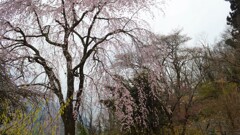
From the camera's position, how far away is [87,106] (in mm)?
7488

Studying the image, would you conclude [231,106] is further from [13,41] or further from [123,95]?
[13,41]

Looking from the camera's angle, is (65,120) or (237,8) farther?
(237,8)

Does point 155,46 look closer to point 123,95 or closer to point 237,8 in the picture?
point 123,95

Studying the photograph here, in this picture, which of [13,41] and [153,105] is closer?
[13,41]

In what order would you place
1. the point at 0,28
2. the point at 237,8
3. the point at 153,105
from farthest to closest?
the point at 237,8 < the point at 153,105 < the point at 0,28

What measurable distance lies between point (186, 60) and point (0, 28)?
19788 mm

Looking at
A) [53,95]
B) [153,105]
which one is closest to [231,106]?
[153,105]

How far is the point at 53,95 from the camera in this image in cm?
712

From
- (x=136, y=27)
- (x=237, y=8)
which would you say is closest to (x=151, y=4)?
(x=136, y=27)

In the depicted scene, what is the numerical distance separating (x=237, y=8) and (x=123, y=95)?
75.6 feet

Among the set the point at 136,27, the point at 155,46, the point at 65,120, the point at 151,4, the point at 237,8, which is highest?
the point at 237,8

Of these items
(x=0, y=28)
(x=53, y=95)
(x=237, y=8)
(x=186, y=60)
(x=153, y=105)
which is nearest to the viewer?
(x=53, y=95)

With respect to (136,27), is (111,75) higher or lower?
lower

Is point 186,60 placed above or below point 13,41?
above
